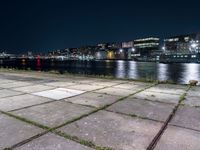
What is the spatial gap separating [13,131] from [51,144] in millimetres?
1153

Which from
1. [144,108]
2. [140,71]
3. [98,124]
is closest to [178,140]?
[98,124]

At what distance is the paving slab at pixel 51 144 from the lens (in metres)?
3.59

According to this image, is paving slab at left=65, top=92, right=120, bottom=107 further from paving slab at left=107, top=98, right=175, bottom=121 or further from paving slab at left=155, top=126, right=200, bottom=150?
paving slab at left=155, top=126, right=200, bottom=150

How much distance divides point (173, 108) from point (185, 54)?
201492 mm

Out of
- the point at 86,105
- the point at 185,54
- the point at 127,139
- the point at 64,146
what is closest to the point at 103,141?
the point at 127,139

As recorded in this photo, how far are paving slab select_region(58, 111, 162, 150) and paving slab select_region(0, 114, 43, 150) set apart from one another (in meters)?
0.74

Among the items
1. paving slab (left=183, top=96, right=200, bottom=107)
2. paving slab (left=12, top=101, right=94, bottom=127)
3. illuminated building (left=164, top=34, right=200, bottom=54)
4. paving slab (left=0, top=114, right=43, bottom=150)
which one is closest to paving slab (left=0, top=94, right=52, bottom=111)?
paving slab (left=12, top=101, right=94, bottom=127)

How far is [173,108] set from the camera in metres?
6.41

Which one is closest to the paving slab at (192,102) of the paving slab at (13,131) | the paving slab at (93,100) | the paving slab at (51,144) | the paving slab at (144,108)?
the paving slab at (144,108)

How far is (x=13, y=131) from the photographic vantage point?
4.30 meters

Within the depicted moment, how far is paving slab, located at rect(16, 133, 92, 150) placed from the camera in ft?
11.8

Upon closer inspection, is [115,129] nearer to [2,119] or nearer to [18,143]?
[18,143]

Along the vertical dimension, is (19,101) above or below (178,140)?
above

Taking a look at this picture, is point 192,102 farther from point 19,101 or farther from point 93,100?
point 19,101
